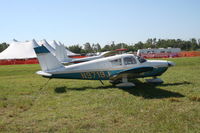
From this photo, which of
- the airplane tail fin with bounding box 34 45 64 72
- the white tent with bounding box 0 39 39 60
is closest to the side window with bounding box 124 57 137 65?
the airplane tail fin with bounding box 34 45 64 72

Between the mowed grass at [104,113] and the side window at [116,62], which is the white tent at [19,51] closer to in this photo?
the side window at [116,62]

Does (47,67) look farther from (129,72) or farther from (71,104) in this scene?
(129,72)

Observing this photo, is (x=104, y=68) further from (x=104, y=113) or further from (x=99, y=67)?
(x=104, y=113)

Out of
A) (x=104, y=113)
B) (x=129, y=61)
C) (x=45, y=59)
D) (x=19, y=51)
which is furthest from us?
(x=19, y=51)

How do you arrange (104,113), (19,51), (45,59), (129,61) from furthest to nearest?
(19,51)
(129,61)
(45,59)
(104,113)

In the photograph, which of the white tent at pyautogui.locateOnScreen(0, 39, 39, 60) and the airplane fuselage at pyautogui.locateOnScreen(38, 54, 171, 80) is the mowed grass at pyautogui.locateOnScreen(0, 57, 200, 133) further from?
the white tent at pyautogui.locateOnScreen(0, 39, 39, 60)

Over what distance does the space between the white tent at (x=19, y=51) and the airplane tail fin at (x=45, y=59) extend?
31376mm

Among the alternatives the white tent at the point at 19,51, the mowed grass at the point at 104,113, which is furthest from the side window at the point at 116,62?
the white tent at the point at 19,51

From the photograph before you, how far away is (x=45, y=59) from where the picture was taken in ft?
28.6

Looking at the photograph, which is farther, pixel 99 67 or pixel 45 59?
pixel 99 67

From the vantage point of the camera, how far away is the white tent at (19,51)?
38.3 metres

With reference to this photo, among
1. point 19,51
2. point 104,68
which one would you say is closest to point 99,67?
point 104,68

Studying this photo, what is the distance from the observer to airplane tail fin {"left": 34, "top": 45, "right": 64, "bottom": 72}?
28.1ft

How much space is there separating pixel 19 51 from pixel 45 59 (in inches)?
1364
